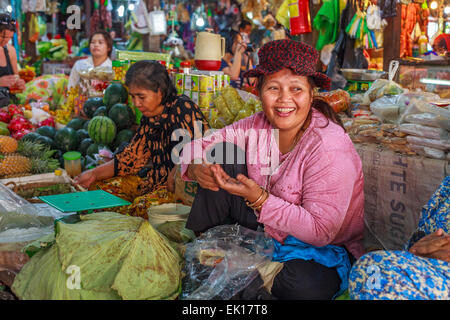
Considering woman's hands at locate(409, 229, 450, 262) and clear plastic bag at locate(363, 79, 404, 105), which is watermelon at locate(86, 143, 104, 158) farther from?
woman's hands at locate(409, 229, 450, 262)

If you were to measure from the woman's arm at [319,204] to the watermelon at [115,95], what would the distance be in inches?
110

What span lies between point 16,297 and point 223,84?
237cm

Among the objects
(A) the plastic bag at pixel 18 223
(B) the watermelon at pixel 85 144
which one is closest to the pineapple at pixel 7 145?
(B) the watermelon at pixel 85 144

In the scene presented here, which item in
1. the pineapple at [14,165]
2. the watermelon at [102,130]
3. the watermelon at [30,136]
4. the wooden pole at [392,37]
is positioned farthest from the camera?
the wooden pole at [392,37]

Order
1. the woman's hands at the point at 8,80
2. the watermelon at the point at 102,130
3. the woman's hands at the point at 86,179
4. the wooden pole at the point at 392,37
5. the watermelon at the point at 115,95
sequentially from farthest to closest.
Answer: the woman's hands at the point at 8,80, the wooden pole at the point at 392,37, the watermelon at the point at 115,95, the watermelon at the point at 102,130, the woman's hands at the point at 86,179

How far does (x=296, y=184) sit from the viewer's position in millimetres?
1805

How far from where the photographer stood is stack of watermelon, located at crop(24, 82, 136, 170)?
12.8ft

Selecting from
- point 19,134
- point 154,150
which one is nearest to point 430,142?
point 154,150

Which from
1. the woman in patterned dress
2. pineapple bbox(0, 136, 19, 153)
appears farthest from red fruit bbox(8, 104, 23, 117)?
the woman in patterned dress

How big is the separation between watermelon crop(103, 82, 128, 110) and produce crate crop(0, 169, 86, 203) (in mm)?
1039

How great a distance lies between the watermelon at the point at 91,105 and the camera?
172 inches

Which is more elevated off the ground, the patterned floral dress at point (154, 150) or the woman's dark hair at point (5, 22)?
the woman's dark hair at point (5, 22)

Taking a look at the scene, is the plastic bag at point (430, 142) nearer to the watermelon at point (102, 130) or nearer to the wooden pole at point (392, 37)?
the watermelon at point (102, 130)

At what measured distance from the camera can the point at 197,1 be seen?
9.56 meters
